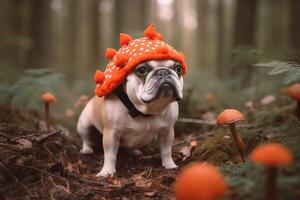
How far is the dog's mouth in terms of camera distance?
3.21 metres

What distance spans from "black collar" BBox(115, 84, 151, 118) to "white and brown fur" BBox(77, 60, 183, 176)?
3 centimetres

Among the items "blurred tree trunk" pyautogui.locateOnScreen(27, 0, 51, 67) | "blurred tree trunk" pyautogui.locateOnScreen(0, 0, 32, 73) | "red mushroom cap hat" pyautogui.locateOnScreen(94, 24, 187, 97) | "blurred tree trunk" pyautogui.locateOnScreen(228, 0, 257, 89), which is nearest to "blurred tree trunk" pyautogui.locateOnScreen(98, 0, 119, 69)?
"blurred tree trunk" pyautogui.locateOnScreen(27, 0, 51, 67)

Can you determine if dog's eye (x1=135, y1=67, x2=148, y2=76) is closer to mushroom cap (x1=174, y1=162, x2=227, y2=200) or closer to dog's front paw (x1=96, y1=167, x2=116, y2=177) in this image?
dog's front paw (x1=96, y1=167, x2=116, y2=177)

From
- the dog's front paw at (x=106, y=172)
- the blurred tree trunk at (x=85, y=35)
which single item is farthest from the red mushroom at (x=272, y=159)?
the blurred tree trunk at (x=85, y=35)

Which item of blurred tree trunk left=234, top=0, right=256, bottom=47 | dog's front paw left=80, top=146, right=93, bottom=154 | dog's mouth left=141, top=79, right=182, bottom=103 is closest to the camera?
dog's mouth left=141, top=79, right=182, bottom=103

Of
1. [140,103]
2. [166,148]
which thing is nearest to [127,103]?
[140,103]

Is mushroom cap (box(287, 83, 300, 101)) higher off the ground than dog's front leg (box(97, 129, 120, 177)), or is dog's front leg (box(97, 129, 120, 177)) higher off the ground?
mushroom cap (box(287, 83, 300, 101))

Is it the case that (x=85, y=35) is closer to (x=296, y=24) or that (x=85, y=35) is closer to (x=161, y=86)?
(x=296, y=24)

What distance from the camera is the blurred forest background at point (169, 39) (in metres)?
6.24

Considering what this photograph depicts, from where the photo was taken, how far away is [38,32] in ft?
36.8

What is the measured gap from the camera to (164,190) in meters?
3.03

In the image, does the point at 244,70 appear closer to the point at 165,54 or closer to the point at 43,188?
the point at 165,54

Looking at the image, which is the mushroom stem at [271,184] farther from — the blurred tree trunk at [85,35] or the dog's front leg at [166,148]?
the blurred tree trunk at [85,35]

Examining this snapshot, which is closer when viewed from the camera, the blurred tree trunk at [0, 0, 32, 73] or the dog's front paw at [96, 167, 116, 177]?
the dog's front paw at [96, 167, 116, 177]
